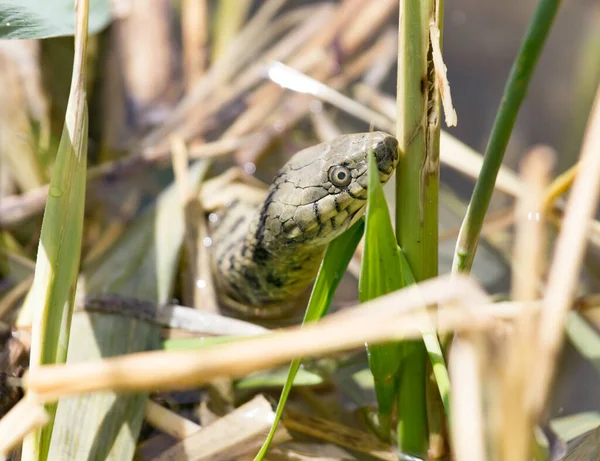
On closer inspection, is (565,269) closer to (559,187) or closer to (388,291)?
(388,291)

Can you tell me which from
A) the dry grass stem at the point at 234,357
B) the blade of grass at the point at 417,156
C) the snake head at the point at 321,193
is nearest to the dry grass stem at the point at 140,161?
the snake head at the point at 321,193

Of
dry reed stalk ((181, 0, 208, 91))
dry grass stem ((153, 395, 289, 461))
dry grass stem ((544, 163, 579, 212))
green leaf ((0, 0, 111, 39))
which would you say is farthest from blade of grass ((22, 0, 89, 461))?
dry reed stalk ((181, 0, 208, 91))

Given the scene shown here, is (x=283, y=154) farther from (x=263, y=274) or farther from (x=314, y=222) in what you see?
(x=314, y=222)

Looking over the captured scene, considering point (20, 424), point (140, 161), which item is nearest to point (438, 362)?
point (20, 424)

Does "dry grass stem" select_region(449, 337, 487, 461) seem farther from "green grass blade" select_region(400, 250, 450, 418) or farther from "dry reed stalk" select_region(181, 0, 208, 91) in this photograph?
"dry reed stalk" select_region(181, 0, 208, 91)

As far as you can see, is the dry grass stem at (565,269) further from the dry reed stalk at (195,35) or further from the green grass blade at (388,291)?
the dry reed stalk at (195,35)

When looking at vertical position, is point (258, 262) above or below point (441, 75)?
below

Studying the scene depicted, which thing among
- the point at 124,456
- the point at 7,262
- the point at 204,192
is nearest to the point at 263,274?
the point at 204,192
